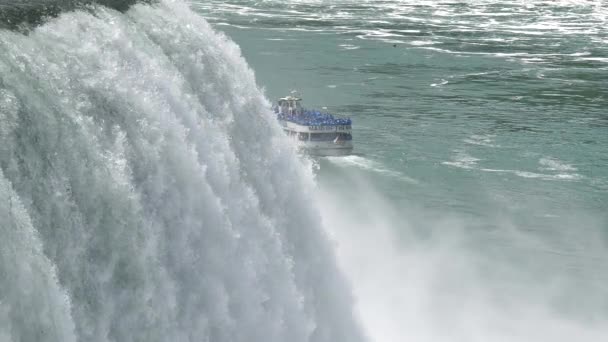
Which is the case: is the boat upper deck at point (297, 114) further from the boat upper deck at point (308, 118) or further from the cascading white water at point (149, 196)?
the cascading white water at point (149, 196)

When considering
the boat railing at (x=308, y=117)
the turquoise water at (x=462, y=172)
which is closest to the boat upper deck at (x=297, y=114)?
the boat railing at (x=308, y=117)

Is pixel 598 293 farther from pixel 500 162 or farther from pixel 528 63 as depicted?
pixel 528 63

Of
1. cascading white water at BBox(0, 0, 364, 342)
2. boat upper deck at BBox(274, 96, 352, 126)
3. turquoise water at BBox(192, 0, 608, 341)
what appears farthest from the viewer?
boat upper deck at BBox(274, 96, 352, 126)

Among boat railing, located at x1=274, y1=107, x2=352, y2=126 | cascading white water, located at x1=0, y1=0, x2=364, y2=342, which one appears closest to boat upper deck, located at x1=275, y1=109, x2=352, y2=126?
boat railing, located at x1=274, y1=107, x2=352, y2=126

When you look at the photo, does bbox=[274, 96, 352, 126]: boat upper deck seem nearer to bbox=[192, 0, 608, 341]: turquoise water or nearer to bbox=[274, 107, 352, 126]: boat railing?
bbox=[274, 107, 352, 126]: boat railing

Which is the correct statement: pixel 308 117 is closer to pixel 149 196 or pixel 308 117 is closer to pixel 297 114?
pixel 297 114

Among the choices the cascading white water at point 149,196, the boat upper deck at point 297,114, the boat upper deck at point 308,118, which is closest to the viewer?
the cascading white water at point 149,196

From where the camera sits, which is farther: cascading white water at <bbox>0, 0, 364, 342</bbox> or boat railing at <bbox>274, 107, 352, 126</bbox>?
boat railing at <bbox>274, 107, 352, 126</bbox>
